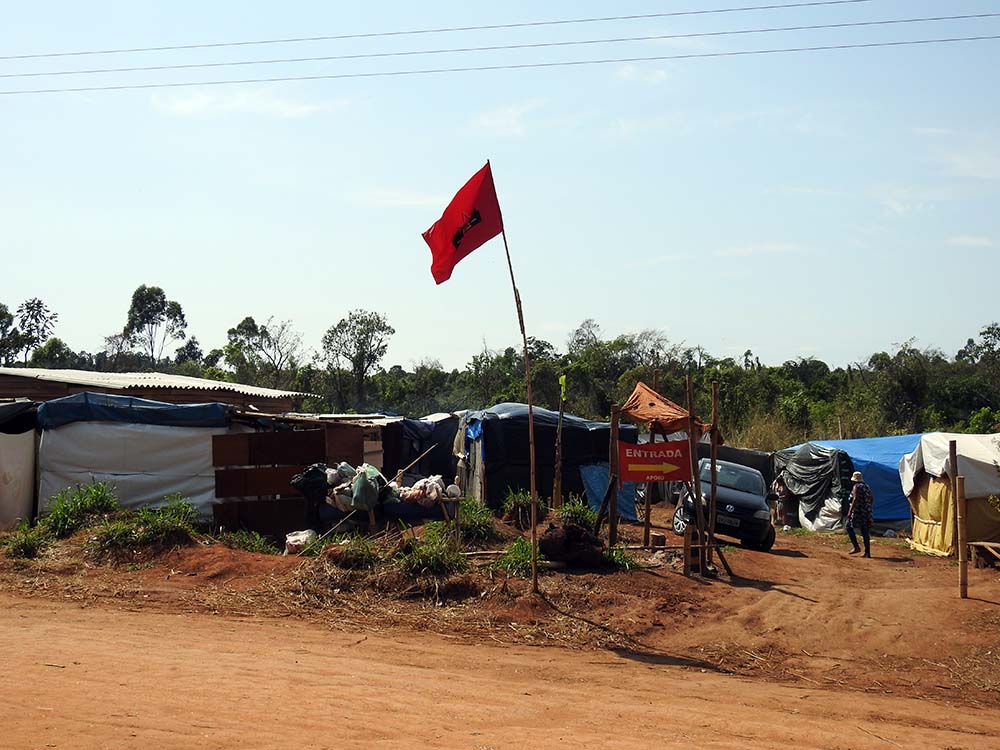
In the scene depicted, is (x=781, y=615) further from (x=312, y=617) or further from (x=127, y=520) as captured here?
(x=127, y=520)

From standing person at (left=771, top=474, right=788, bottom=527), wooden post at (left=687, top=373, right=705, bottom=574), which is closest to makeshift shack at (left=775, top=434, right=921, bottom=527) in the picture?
standing person at (left=771, top=474, right=788, bottom=527)

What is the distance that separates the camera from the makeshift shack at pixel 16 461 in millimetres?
16906

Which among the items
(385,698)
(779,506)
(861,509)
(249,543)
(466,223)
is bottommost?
(779,506)

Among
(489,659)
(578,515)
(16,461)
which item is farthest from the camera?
(16,461)

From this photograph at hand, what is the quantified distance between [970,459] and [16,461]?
692 inches

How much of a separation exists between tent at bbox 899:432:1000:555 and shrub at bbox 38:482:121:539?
593 inches

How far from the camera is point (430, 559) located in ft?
41.3

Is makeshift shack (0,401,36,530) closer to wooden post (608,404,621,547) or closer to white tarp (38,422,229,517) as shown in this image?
Answer: white tarp (38,422,229,517)

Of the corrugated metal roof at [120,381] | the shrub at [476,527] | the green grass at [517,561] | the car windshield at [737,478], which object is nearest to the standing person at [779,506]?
the car windshield at [737,478]

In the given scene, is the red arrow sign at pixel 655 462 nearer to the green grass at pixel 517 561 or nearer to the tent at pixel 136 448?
the green grass at pixel 517 561

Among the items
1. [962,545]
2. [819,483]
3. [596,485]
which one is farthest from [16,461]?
[819,483]

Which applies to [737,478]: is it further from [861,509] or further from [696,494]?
[696,494]

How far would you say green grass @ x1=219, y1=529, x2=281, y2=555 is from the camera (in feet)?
50.7

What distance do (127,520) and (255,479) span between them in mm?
2481
